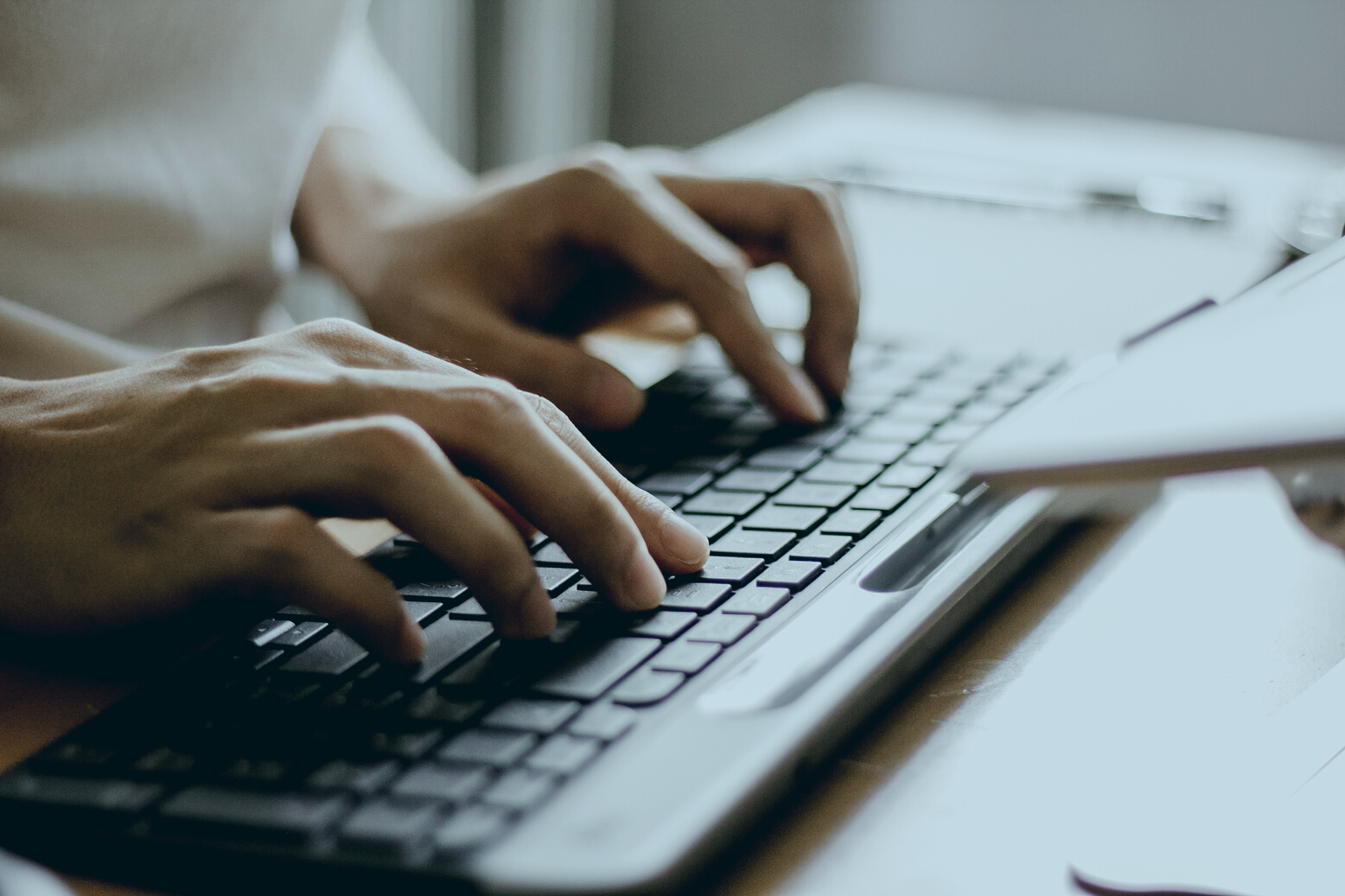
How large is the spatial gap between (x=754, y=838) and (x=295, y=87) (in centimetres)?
51

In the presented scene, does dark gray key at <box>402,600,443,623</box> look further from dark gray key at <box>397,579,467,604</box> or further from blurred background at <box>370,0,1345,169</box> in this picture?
blurred background at <box>370,0,1345,169</box>

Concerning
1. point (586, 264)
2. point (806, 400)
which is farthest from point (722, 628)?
point (586, 264)

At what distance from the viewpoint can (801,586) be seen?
403mm

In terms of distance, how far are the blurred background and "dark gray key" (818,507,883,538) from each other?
159cm

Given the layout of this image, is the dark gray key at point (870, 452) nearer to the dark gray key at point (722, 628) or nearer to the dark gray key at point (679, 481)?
the dark gray key at point (679, 481)

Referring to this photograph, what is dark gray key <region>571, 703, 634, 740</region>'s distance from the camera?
316 millimetres

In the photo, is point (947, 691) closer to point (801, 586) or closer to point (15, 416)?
point (801, 586)

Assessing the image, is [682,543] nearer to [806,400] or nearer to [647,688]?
[647,688]

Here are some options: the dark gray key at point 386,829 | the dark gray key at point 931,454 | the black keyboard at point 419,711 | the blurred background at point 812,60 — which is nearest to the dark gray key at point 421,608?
the black keyboard at point 419,711

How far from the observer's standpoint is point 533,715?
326 mm

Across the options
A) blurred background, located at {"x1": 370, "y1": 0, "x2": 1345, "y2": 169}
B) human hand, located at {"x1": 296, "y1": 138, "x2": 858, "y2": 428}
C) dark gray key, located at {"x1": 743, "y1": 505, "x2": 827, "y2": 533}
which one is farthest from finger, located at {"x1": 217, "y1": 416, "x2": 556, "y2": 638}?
blurred background, located at {"x1": 370, "y1": 0, "x2": 1345, "y2": 169}

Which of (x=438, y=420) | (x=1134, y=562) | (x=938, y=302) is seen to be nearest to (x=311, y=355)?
(x=438, y=420)

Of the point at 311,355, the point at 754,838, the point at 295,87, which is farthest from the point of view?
the point at 295,87

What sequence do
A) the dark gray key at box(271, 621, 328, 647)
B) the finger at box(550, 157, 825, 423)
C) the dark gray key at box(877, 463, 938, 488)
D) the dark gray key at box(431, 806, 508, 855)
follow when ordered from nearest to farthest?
the dark gray key at box(431, 806, 508, 855) < the dark gray key at box(271, 621, 328, 647) < the dark gray key at box(877, 463, 938, 488) < the finger at box(550, 157, 825, 423)
